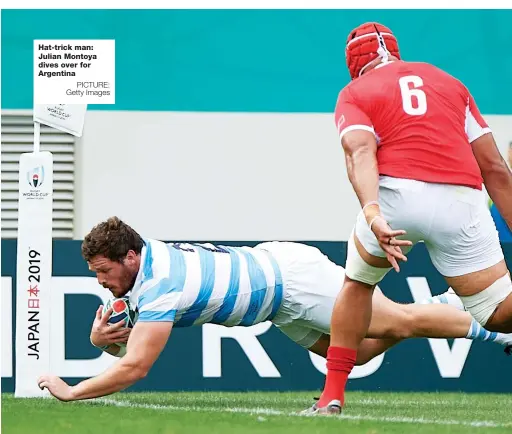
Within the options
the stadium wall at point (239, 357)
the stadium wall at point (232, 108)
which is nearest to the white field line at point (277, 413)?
the stadium wall at point (239, 357)

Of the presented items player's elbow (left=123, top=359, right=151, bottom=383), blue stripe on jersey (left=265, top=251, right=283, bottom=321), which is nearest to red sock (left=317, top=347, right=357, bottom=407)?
blue stripe on jersey (left=265, top=251, right=283, bottom=321)

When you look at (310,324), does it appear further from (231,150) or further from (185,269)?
(231,150)

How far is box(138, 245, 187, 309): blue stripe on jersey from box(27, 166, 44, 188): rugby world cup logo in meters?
1.28

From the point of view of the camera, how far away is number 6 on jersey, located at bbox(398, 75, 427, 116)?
17.8 ft

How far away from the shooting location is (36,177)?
6.85 metres

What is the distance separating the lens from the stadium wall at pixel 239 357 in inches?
305

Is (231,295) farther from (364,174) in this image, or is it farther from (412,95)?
(412,95)

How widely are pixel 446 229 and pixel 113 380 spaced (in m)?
1.57

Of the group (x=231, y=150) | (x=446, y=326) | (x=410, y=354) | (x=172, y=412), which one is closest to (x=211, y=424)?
(x=172, y=412)

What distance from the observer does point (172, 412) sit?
18.4ft

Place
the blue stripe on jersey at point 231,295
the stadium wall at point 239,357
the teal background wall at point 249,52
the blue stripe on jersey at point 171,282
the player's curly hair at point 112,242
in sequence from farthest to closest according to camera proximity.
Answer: the teal background wall at point 249,52 → the stadium wall at point 239,357 → the blue stripe on jersey at point 231,295 → the player's curly hair at point 112,242 → the blue stripe on jersey at point 171,282

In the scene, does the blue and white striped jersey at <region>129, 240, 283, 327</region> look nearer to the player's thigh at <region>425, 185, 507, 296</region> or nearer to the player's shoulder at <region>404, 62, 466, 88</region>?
the player's thigh at <region>425, 185, 507, 296</region>

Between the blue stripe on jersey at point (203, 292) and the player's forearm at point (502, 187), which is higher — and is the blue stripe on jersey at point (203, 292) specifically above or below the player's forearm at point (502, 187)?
below

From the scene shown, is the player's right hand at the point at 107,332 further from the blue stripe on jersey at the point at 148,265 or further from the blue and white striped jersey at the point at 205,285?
the blue stripe on jersey at the point at 148,265
